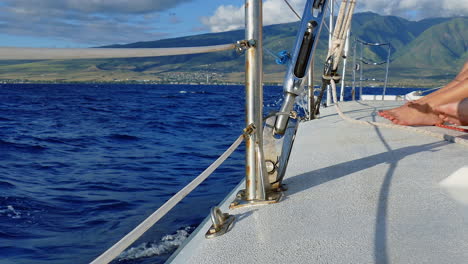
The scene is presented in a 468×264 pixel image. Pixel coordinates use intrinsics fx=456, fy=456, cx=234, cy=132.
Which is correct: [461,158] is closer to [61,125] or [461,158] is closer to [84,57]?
[84,57]

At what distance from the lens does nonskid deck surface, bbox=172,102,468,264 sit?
124 centimetres

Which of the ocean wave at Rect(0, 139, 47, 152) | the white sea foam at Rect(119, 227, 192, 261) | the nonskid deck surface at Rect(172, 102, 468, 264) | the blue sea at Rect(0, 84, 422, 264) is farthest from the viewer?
the ocean wave at Rect(0, 139, 47, 152)

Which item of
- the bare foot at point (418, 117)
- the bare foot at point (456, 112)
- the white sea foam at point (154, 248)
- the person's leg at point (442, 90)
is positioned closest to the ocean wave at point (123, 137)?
the person's leg at point (442, 90)

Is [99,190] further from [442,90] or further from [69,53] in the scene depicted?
[69,53]

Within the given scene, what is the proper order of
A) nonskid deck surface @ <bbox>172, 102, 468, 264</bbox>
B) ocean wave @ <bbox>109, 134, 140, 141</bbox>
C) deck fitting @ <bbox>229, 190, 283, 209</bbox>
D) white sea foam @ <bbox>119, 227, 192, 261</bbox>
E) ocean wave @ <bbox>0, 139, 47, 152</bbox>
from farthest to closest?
ocean wave @ <bbox>109, 134, 140, 141</bbox>
ocean wave @ <bbox>0, 139, 47, 152</bbox>
white sea foam @ <bbox>119, 227, 192, 261</bbox>
deck fitting @ <bbox>229, 190, 283, 209</bbox>
nonskid deck surface @ <bbox>172, 102, 468, 264</bbox>

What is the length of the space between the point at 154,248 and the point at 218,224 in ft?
5.13

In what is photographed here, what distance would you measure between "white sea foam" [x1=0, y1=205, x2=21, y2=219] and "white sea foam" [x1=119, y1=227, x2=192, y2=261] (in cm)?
170

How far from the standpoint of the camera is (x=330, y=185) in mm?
1960

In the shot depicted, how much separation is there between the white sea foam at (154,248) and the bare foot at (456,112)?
2.18 m

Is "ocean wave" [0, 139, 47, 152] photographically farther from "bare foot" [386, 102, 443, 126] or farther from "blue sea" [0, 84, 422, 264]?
"bare foot" [386, 102, 443, 126]

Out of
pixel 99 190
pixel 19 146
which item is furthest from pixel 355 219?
pixel 19 146

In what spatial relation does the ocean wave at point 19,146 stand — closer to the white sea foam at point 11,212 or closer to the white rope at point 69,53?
the white sea foam at point 11,212

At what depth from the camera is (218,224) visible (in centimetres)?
152

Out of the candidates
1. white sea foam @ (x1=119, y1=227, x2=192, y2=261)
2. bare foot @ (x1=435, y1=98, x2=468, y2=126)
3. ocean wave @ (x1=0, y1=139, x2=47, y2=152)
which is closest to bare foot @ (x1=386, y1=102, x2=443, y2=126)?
bare foot @ (x1=435, y1=98, x2=468, y2=126)
